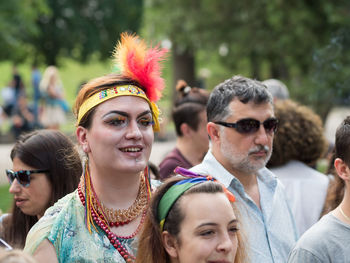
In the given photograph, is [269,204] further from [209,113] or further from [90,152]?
[90,152]

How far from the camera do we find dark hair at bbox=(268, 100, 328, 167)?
487cm

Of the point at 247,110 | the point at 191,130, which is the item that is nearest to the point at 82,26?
the point at 191,130

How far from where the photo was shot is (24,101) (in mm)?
19078

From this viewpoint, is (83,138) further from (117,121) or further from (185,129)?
(185,129)

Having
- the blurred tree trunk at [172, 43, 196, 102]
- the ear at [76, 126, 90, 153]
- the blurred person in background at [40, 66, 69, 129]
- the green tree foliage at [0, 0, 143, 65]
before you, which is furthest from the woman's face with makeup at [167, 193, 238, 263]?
the green tree foliage at [0, 0, 143, 65]

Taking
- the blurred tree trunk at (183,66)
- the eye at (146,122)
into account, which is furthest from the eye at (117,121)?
the blurred tree trunk at (183,66)

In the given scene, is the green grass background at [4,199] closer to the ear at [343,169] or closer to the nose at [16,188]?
the nose at [16,188]

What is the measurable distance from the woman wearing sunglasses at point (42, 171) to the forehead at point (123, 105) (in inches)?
34.6

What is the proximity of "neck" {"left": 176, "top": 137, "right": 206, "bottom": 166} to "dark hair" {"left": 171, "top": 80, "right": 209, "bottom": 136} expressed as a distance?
0.43ft

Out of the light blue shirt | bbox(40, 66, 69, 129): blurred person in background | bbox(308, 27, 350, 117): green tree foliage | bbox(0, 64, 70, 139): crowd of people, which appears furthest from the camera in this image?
bbox(0, 64, 70, 139): crowd of people

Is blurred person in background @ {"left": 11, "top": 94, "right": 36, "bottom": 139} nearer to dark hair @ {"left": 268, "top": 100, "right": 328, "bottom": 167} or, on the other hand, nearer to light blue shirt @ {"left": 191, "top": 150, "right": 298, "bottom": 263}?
dark hair @ {"left": 268, "top": 100, "right": 328, "bottom": 167}

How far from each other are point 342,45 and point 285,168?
338 inches

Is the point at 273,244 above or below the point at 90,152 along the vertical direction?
below

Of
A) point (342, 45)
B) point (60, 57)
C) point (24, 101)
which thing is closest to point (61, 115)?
point (24, 101)
